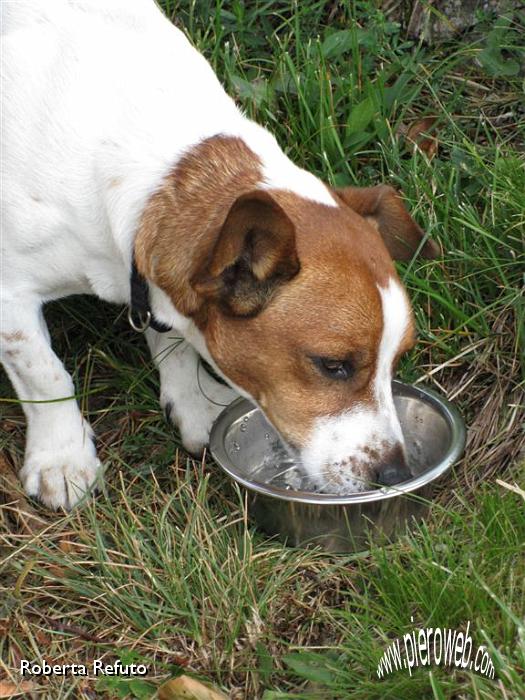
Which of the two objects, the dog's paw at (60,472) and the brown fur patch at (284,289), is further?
the dog's paw at (60,472)

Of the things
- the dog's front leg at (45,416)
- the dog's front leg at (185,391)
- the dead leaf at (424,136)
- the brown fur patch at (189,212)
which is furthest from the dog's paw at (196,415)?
the dead leaf at (424,136)

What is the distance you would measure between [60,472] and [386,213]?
1460 mm

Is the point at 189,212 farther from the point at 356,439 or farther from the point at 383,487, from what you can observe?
the point at 383,487

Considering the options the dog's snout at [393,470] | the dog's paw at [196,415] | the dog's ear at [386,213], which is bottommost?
the dog's paw at [196,415]

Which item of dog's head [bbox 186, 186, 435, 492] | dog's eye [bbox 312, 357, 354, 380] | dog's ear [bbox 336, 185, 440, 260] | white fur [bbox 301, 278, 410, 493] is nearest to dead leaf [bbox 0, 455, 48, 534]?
dog's head [bbox 186, 186, 435, 492]

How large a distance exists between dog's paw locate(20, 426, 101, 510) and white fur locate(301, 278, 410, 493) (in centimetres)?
93

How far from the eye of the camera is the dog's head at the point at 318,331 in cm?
332

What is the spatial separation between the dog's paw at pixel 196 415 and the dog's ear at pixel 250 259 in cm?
88

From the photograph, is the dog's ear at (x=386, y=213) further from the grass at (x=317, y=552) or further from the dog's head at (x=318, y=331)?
the grass at (x=317, y=552)

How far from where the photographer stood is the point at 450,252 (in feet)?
14.1

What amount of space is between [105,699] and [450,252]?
209cm

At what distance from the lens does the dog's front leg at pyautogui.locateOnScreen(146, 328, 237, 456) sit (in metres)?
4.23

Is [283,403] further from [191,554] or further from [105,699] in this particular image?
[105,699]

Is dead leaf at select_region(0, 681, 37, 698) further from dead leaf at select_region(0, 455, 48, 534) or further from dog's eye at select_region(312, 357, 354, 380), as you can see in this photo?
dog's eye at select_region(312, 357, 354, 380)
